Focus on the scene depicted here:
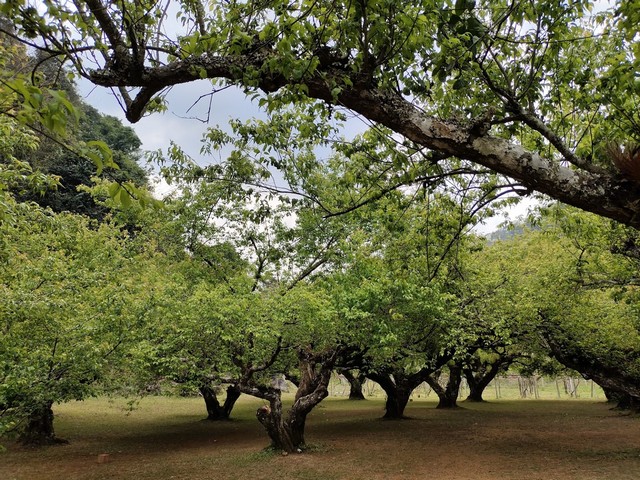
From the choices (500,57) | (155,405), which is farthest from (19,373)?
(155,405)

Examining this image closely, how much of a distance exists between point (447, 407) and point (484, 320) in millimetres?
11260

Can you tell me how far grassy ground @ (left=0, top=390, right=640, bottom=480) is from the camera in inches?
375

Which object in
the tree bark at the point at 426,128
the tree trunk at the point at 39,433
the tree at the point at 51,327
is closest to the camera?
the tree bark at the point at 426,128

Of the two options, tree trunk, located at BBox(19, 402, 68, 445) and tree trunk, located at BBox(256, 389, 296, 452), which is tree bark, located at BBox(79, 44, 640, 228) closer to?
tree trunk, located at BBox(256, 389, 296, 452)

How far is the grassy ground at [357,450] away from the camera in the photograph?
952 centimetres

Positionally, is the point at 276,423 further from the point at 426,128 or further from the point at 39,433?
the point at 426,128

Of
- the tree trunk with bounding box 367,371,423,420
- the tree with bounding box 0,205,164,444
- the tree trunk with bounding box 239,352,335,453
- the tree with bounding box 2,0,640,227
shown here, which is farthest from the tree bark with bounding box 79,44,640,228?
the tree trunk with bounding box 367,371,423,420

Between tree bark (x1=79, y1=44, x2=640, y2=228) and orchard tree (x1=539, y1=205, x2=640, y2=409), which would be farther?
orchard tree (x1=539, y1=205, x2=640, y2=409)

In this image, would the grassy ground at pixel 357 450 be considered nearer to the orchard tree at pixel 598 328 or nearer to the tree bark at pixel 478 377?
the orchard tree at pixel 598 328

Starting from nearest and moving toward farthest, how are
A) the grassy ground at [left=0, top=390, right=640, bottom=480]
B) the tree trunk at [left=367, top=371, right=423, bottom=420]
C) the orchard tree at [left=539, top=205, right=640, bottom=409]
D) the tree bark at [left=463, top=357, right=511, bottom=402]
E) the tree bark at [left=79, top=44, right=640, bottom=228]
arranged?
the tree bark at [left=79, top=44, right=640, bottom=228] < the grassy ground at [left=0, top=390, right=640, bottom=480] < the orchard tree at [left=539, top=205, right=640, bottom=409] < the tree trunk at [left=367, top=371, right=423, bottom=420] < the tree bark at [left=463, top=357, right=511, bottom=402]

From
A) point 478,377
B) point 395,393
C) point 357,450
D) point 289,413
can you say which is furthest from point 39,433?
point 478,377

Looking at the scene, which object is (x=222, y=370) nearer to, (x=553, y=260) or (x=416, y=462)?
(x=416, y=462)

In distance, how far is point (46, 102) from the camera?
5.65 ft

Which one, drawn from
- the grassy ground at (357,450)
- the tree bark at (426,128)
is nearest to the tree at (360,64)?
the tree bark at (426,128)
